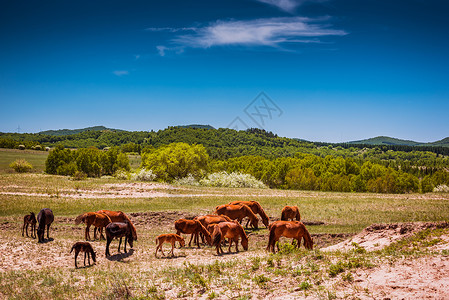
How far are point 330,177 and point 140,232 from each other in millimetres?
73539

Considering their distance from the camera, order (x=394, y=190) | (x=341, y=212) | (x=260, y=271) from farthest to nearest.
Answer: (x=394, y=190) → (x=341, y=212) → (x=260, y=271)

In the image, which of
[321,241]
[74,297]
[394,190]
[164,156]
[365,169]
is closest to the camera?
[74,297]

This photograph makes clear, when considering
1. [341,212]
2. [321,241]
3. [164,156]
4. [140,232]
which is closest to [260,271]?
[321,241]

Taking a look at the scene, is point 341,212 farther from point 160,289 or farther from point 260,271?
point 160,289

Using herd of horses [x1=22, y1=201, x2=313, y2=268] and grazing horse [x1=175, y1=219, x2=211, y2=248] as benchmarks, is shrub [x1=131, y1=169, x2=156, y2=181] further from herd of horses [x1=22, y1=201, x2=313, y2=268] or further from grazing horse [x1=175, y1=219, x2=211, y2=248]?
grazing horse [x1=175, y1=219, x2=211, y2=248]

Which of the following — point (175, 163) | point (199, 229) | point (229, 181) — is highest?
point (175, 163)

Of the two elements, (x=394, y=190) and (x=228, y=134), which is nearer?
(x=394, y=190)

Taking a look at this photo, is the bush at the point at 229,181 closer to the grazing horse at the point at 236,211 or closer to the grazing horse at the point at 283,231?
the grazing horse at the point at 236,211

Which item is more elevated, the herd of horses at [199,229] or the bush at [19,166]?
the bush at [19,166]

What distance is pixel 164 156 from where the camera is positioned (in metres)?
61.9

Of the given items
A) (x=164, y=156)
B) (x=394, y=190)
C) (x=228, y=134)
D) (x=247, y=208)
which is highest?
(x=228, y=134)

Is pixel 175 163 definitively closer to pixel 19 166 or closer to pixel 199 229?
pixel 19 166

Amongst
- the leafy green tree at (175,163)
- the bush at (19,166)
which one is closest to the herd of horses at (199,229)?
the leafy green tree at (175,163)

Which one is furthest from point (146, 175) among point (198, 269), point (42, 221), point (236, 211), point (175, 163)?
point (198, 269)
